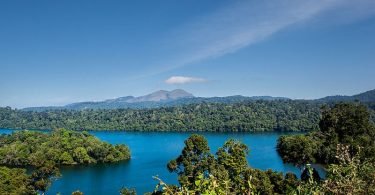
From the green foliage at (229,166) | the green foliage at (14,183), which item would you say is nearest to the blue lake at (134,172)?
the green foliage at (14,183)

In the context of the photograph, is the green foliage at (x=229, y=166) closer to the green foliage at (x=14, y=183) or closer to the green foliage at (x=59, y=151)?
the green foliage at (x=14, y=183)

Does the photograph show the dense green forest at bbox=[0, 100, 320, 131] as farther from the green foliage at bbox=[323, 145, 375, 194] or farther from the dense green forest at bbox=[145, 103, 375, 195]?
the green foliage at bbox=[323, 145, 375, 194]

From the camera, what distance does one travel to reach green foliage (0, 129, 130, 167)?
7019 cm

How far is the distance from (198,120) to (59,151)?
91.2 meters

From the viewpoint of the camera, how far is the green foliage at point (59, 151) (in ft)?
230

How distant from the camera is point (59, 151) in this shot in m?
72.2

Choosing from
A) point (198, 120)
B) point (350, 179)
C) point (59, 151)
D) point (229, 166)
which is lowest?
point (59, 151)

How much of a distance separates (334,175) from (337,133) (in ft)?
66.8

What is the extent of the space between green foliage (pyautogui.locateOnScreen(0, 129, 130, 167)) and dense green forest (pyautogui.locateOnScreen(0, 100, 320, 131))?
232 feet

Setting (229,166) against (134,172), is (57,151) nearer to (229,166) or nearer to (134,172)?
(134,172)

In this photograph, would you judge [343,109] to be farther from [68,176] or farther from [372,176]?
[68,176]

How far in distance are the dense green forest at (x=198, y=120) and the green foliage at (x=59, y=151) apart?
232 ft

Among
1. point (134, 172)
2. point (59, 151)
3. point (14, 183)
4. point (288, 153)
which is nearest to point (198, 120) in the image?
point (59, 151)

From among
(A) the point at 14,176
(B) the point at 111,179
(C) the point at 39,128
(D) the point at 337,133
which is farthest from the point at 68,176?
(C) the point at 39,128
